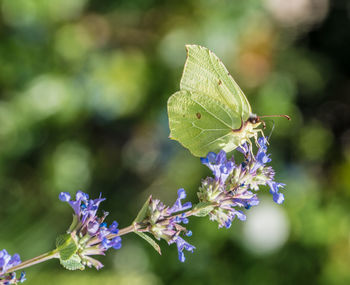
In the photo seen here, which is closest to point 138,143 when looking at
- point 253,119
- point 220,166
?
point 253,119

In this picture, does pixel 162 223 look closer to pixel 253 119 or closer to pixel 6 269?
pixel 6 269

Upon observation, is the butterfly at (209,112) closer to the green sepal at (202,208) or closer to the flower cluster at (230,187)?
the flower cluster at (230,187)

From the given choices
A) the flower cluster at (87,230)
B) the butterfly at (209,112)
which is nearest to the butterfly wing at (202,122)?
the butterfly at (209,112)

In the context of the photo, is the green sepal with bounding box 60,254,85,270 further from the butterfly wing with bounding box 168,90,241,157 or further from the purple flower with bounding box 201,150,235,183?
the butterfly wing with bounding box 168,90,241,157

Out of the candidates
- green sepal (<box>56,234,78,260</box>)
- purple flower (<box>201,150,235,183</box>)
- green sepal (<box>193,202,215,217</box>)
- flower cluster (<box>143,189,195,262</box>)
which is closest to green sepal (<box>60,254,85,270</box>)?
green sepal (<box>56,234,78,260</box>)

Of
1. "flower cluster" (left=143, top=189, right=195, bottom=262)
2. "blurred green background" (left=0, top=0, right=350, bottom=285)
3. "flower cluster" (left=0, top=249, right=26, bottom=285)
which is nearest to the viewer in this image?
"flower cluster" (left=0, top=249, right=26, bottom=285)

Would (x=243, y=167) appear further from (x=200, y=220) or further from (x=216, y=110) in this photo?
(x=200, y=220)
